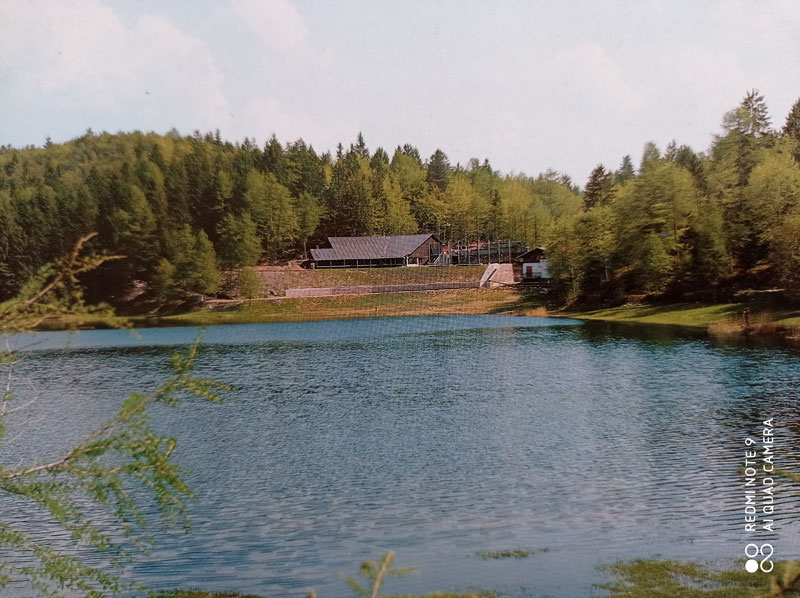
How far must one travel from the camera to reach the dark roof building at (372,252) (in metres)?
149

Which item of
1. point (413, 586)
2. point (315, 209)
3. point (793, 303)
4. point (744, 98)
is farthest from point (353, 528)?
point (315, 209)

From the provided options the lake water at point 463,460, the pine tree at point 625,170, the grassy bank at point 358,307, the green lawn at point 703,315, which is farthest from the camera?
the pine tree at point 625,170

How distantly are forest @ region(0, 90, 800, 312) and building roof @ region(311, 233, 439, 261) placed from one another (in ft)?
48.6

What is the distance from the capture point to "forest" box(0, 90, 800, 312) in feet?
286

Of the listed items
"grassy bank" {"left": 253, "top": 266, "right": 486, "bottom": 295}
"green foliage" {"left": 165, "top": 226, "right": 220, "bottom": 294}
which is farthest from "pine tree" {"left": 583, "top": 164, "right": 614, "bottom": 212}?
"green foliage" {"left": 165, "top": 226, "right": 220, "bottom": 294}

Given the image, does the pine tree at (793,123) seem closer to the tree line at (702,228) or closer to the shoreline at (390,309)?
the tree line at (702,228)

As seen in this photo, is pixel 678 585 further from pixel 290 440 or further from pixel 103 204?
pixel 103 204

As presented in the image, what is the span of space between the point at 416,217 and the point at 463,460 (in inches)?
6764

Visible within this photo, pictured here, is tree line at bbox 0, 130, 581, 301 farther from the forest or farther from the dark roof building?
the dark roof building

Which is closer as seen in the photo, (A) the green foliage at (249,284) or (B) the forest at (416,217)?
(B) the forest at (416,217)

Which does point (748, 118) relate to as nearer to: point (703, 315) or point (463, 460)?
point (703, 315)

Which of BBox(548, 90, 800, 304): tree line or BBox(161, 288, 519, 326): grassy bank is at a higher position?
BBox(548, 90, 800, 304): tree line

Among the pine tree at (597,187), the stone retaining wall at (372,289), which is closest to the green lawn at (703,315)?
the stone retaining wall at (372,289)

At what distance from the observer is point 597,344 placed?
66.3m
